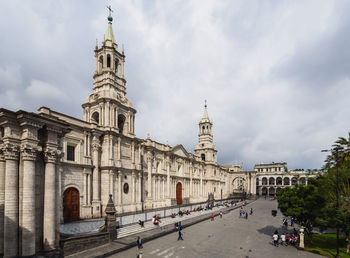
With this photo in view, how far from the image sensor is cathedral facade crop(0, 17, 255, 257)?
1116cm

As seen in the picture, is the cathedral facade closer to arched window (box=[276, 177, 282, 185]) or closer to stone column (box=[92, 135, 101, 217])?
stone column (box=[92, 135, 101, 217])

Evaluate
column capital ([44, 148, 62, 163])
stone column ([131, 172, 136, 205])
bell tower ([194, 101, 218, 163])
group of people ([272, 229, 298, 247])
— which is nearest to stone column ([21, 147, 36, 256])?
column capital ([44, 148, 62, 163])

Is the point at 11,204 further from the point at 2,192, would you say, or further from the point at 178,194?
the point at 178,194

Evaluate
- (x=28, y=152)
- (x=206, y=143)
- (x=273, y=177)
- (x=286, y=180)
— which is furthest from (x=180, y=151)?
(x=286, y=180)

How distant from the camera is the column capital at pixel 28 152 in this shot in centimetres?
1126

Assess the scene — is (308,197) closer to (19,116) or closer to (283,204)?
(283,204)

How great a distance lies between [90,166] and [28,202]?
45.3 ft

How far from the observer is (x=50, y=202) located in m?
12.0

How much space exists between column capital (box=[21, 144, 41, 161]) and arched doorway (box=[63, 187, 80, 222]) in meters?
12.4

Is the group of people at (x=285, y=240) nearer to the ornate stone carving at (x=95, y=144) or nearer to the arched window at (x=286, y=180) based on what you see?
the ornate stone carving at (x=95, y=144)

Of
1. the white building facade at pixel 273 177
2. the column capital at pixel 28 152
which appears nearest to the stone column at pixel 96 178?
the column capital at pixel 28 152

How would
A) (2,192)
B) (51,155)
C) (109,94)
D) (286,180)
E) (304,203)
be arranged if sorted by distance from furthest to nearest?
(286,180) < (109,94) < (304,203) < (51,155) < (2,192)

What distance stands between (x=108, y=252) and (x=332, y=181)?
1923cm

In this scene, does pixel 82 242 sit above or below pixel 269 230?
above
